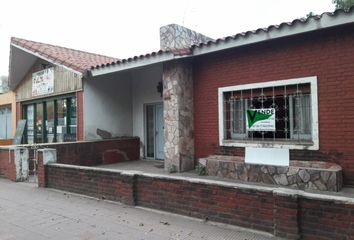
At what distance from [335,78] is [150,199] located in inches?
183

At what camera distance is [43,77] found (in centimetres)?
1482

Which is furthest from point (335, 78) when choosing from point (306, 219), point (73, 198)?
point (73, 198)

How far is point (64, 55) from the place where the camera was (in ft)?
45.3

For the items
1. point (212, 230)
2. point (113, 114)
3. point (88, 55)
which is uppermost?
point (88, 55)

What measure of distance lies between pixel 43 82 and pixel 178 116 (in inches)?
311

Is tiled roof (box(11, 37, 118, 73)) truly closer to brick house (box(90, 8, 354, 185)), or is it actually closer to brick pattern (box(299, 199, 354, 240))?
brick house (box(90, 8, 354, 185))

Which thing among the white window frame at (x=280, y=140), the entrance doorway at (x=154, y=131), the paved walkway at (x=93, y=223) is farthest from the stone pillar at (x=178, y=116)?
the paved walkway at (x=93, y=223)

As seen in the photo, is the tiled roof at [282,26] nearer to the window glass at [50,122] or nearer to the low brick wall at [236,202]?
the low brick wall at [236,202]

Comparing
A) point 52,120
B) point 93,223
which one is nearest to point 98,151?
point 52,120

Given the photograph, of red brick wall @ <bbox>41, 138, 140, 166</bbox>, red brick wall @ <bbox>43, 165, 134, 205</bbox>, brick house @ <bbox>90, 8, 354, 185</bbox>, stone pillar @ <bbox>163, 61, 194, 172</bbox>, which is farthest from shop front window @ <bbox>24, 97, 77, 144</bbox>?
red brick wall @ <bbox>43, 165, 134, 205</bbox>

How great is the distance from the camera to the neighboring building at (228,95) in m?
7.30

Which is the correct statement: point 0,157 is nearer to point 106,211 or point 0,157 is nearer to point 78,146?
point 78,146

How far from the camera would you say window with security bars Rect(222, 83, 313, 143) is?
26.1 feet

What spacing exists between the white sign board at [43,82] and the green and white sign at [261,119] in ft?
29.4
